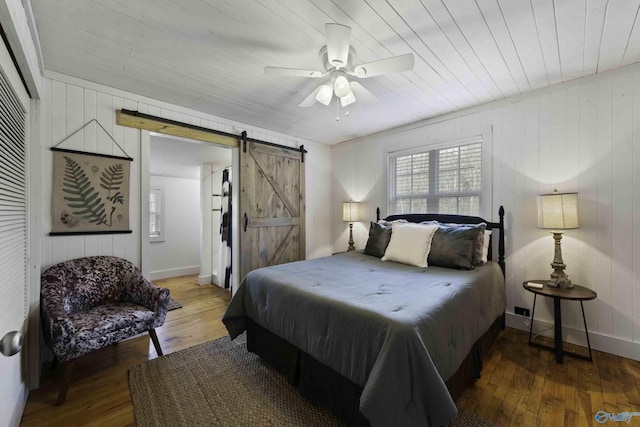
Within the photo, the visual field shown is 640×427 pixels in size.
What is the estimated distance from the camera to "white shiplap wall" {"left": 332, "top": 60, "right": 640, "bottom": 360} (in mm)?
2268

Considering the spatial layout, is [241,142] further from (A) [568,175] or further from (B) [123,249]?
(A) [568,175]

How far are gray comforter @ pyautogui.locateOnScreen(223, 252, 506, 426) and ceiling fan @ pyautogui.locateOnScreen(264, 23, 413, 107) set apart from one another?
1.50 metres

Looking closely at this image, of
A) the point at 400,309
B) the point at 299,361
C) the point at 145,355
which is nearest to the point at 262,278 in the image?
the point at 299,361

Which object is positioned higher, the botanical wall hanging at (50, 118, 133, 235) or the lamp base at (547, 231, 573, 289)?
the botanical wall hanging at (50, 118, 133, 235)

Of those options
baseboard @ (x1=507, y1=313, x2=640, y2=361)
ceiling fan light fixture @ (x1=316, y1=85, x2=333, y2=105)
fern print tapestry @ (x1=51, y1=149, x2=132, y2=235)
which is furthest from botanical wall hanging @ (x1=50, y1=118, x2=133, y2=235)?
baseboard @ (x1=507, y1=313, x2=640, y2=361)

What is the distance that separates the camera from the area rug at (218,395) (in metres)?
1.63

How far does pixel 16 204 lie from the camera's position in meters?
1.62

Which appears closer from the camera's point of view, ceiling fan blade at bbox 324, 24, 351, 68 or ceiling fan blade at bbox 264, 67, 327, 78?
ceiling fan blade at bbox 324, 24, 351, 68

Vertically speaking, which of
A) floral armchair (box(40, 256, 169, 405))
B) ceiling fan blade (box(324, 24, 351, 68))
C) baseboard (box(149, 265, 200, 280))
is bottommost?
baseboard (box(149, 265, 200, 280))

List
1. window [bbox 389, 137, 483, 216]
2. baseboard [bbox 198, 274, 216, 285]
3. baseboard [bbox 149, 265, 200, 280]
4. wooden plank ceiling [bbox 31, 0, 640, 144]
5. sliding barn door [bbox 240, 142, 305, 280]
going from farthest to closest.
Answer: baseboard [bbox 149, 265, 200, 280] < baseboard [bbox 198, 274, 216, 285] < sliding barn door [bbox 240, 142, 305, 280] < window [bbox 389, 137, 483, 216] < wooden plank ceiling [bbox 31, 0, 640, 144]

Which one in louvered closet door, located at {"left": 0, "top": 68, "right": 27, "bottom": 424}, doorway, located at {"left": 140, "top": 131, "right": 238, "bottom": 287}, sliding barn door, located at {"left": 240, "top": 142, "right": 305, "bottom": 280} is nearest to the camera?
louvered closet door, located at {"left": 0, "top": 68, "right": 27, "bottom": 424}

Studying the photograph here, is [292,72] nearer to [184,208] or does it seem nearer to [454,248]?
[454,248]

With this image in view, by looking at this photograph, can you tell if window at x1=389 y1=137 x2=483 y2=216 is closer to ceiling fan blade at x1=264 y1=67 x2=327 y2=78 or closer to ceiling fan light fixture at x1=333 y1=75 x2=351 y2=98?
ceiling fan light fixture at x1=333 y1=75 x2=351 y2=98

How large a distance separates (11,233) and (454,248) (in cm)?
324
